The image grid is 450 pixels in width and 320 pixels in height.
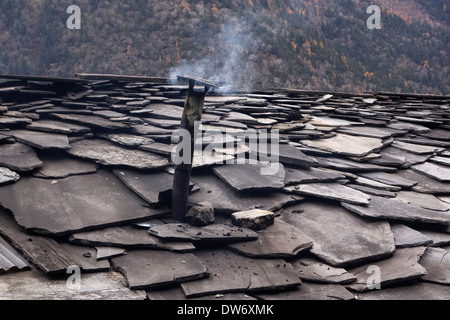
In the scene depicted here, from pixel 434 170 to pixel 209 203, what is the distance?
3.37 m

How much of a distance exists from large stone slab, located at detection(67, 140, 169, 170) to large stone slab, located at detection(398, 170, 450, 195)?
3194mm

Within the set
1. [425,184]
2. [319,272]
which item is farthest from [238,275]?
[425,184]

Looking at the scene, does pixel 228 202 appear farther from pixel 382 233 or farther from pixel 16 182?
pixel 16 182

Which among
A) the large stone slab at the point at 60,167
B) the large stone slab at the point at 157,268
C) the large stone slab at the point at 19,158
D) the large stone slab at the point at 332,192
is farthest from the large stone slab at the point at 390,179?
the large stone slab at the point at 19,158

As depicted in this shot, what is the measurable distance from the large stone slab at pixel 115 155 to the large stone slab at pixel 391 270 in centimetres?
246

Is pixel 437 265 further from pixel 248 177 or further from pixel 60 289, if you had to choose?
pixel 60 289

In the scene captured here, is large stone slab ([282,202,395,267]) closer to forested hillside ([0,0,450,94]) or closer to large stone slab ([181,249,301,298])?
large stone slab ([181,249,301,298])

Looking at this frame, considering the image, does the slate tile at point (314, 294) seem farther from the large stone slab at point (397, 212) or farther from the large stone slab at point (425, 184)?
the large stone slab at point (425, 184)

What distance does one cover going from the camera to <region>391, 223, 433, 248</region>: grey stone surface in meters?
4.10

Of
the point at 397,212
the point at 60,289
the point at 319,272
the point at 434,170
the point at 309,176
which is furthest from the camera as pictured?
the point at 434,170

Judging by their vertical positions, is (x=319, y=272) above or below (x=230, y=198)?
below

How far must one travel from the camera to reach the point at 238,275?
3.48 metres

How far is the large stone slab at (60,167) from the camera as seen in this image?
15.1ft
